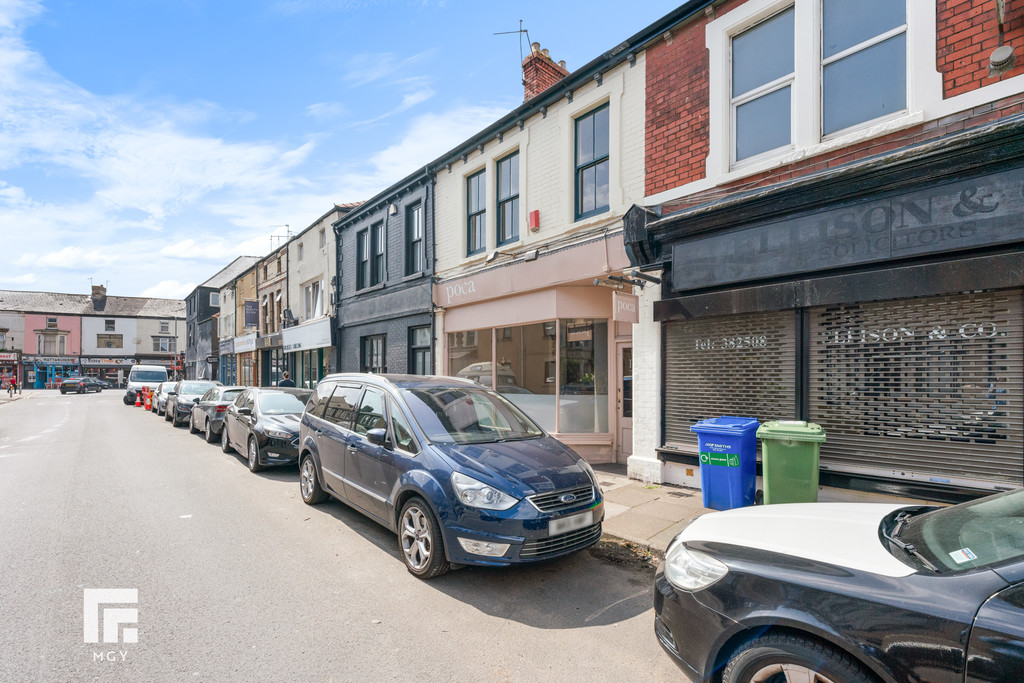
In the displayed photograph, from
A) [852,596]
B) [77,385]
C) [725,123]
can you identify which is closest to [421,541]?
[852,596]

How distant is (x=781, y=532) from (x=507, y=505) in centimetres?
201

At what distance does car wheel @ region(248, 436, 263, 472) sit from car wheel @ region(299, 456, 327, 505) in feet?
7.73

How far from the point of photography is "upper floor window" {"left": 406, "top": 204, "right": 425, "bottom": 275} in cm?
1398

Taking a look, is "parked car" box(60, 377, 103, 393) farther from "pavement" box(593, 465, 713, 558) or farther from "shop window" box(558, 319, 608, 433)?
"pavement" box(593, 465, 713, 558)

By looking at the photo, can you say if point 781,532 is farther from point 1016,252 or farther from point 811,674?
point 1016,252

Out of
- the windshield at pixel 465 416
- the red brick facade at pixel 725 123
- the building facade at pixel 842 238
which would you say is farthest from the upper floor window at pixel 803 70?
the windshield at pixel 465 416

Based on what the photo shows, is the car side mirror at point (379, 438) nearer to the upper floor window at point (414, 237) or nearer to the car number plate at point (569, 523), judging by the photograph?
the car number plate at point (569, 523)

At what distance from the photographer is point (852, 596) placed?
2148mm

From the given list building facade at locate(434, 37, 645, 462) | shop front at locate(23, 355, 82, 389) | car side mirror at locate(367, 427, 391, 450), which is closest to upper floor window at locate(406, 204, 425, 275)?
building facade at locate(434, 37, 645, 462)

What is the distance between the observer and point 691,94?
756cm

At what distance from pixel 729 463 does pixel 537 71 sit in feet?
30.6

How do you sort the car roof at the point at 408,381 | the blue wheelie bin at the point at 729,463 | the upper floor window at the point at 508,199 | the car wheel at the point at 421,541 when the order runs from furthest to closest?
1. the upper floor window at the point at 508,199
2. the blue wheelie bin at the point at 729,463
3. the car roof at the point at 408,381
4. the car wheel at the point at 421,541

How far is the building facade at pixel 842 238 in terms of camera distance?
5047mm

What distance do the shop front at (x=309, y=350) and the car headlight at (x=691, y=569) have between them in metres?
16.4
